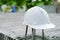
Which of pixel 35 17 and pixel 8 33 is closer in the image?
pixel 35 17

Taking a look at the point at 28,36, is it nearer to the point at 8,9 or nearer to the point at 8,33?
the point at 8,33

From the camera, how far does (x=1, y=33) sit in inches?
44.9

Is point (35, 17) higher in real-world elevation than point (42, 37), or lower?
higher

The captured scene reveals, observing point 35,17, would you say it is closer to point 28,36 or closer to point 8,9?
point 28,36

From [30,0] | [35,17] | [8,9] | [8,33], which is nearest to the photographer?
[35,17]

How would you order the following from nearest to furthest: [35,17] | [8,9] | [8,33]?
1. [35,17]
2. [8,33]
3. [8,9]

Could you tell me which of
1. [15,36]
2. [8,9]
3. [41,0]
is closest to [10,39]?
[15,36]

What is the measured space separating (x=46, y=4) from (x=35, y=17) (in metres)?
1.49

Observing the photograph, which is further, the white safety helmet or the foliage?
the foliage

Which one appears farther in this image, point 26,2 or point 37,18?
point 26,2

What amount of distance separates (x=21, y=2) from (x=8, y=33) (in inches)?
49.8

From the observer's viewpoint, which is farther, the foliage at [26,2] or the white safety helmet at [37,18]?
the foliage at [26,2]

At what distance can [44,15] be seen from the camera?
3.19ft

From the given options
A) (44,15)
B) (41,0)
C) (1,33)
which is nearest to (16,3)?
(41,0)
